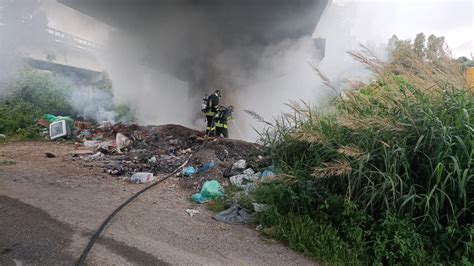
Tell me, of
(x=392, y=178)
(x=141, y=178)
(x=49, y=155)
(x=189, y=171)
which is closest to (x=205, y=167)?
(x=189, y=171)

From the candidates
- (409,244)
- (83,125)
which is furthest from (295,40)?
(409,244)

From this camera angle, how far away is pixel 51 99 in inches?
397

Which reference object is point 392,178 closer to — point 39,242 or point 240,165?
point 240,165

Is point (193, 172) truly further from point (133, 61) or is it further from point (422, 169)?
point (133, 61)

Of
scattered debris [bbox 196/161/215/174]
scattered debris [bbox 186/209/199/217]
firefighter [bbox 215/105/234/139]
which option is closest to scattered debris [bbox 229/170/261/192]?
scattered debris [bbox 196/161/215/174]

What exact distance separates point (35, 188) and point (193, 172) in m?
2.08

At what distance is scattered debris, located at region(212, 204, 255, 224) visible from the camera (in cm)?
333

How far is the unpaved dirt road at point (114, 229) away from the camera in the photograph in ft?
8.23

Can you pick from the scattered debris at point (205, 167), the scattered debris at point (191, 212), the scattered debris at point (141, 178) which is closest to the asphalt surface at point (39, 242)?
the scattered debris at point (191, 212)

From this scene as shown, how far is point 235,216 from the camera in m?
3.40

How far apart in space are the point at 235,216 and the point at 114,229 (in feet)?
3.93

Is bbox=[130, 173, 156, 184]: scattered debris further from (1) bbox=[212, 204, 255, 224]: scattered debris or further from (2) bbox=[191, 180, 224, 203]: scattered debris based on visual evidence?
(1) bbox=[212, 204, 255, 224]: scattered debris

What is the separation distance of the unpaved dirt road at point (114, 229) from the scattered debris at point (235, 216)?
0.10 m

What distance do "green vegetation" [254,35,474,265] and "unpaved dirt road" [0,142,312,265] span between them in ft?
1.30
